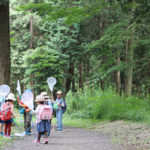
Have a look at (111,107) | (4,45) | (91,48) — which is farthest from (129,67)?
(4,45)

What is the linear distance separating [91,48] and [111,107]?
14.2 feet

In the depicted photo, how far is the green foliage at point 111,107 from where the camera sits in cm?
1670

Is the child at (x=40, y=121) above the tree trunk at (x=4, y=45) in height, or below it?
below

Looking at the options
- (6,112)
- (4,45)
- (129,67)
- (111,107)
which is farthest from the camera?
(129,67)

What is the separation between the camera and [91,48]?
797 inches

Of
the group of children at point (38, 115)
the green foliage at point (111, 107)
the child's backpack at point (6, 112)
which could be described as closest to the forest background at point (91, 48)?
the green foliage at point (111, 107)

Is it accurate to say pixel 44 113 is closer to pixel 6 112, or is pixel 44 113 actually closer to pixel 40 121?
pixel 40 121

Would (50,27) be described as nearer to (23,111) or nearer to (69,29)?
(69,29)

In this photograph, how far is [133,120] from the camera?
1595 cm

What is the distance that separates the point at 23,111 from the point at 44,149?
4.26 m

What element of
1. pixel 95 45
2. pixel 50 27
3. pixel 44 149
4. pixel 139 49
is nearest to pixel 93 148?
pixel 44 149

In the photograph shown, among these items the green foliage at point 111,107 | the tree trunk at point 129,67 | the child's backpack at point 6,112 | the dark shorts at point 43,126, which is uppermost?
the tree trunk at point 129,67

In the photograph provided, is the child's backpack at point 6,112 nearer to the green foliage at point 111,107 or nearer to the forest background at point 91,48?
the forest background at point 91,48

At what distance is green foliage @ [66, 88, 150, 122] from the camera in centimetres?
1670
